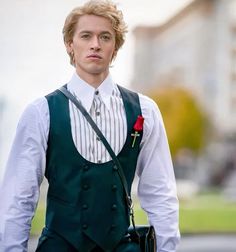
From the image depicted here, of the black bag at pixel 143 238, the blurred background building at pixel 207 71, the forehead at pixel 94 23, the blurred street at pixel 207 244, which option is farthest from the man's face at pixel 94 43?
the blurred background building at pixel 207 71

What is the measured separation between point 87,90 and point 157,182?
380 millimetres

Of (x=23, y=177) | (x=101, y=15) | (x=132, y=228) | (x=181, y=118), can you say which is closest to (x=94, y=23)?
(x=101, y=15)

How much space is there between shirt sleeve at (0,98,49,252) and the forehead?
292 mm

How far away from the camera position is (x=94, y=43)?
309 cm

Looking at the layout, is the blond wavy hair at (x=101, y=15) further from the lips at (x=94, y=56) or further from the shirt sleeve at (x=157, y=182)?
the shirt sleeve at (x=157, y=182)

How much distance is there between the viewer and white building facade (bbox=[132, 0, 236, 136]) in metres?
70.5

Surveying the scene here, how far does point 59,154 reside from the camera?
3.04 metres

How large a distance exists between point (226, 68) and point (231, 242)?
2119 inches

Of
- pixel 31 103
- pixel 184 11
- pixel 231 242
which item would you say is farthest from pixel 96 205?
pixel 184 11

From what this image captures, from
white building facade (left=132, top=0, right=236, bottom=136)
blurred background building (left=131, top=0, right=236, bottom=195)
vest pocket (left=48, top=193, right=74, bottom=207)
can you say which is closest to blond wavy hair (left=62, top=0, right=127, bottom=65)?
vest pocket (left=48, top=193, right=74, bottom=207)

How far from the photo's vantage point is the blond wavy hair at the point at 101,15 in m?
3.11

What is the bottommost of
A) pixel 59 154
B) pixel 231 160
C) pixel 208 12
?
pixel 231 160

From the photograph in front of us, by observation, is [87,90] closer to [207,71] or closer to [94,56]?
[94,56]

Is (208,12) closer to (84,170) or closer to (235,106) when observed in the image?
(235,106)
